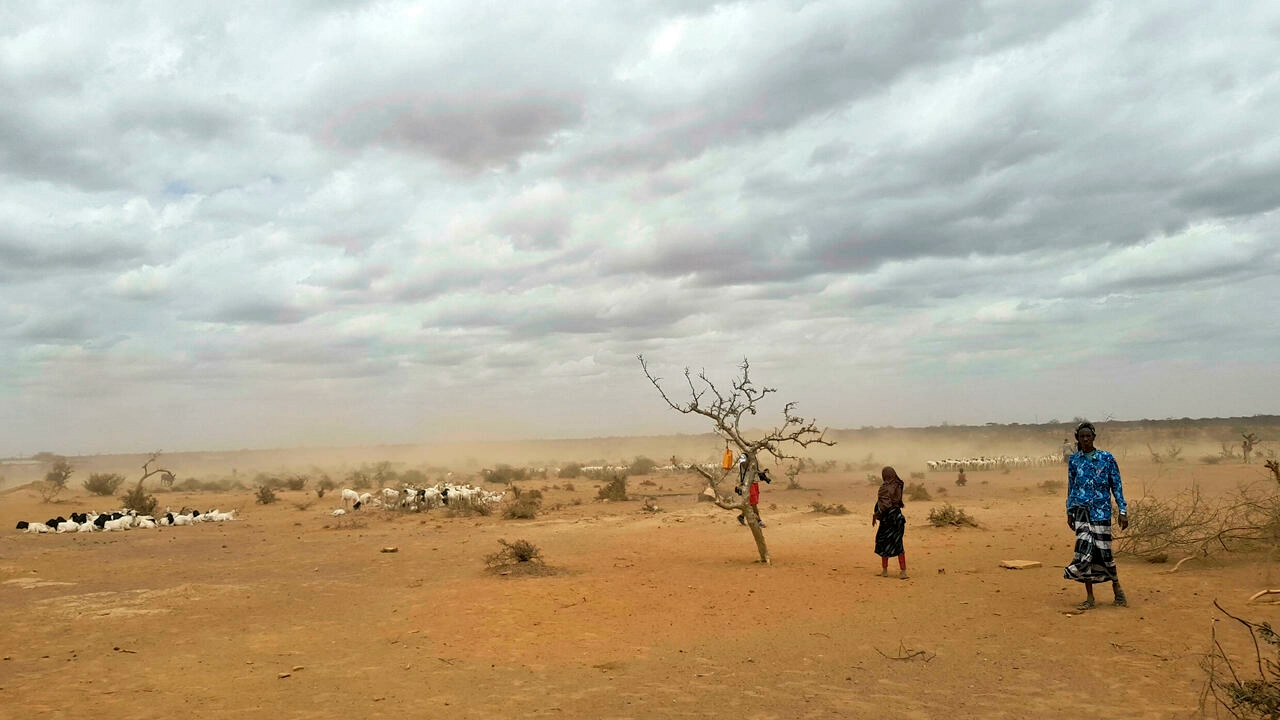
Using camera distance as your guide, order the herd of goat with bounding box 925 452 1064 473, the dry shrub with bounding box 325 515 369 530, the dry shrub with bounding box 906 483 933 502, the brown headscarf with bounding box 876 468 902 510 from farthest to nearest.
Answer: the herd of goat with bounding box 925 452 1064 473 → the dry shrub with bounding box 906 483 933 502 → the dry shrub with bounding box 325 515 369 530 → the brown headscarf with bounding box 876 468 902 510

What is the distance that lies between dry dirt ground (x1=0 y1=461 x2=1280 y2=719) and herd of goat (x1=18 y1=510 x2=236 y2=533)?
3725mm

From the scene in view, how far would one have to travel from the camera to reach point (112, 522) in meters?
22.5

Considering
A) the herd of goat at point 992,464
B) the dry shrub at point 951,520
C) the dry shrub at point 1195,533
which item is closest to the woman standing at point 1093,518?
the dry shrub at point 1195,533

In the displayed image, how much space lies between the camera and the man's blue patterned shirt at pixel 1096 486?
375 inches

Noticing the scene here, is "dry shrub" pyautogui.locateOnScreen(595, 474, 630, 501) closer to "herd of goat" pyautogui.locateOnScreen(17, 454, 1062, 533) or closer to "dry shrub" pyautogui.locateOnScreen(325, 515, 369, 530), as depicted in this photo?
"herd of goat" pyautogui.locateOnScreen(17, 454, 1062, 533)

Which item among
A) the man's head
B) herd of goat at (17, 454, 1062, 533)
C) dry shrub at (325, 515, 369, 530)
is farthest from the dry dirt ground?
dry shrub at (325, 515, 369, 530)

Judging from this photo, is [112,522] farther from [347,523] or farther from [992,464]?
[992,464]

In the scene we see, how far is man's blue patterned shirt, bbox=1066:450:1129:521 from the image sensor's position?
9.52 metres

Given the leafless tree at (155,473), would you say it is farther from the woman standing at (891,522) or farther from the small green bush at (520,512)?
the woman standing at (891,522)

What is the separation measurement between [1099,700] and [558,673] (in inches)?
202

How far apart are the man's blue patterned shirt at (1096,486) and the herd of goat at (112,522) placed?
2425 centimetres

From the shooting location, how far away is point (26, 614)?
37.0 ft

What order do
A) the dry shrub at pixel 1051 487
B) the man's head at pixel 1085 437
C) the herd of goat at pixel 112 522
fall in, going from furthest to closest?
the dry shrub at pixel 1051 487 → the herd of goat at pixel 112 522 → the man's head at pixel 1085 437

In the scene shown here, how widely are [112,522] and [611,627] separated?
19.9 m
